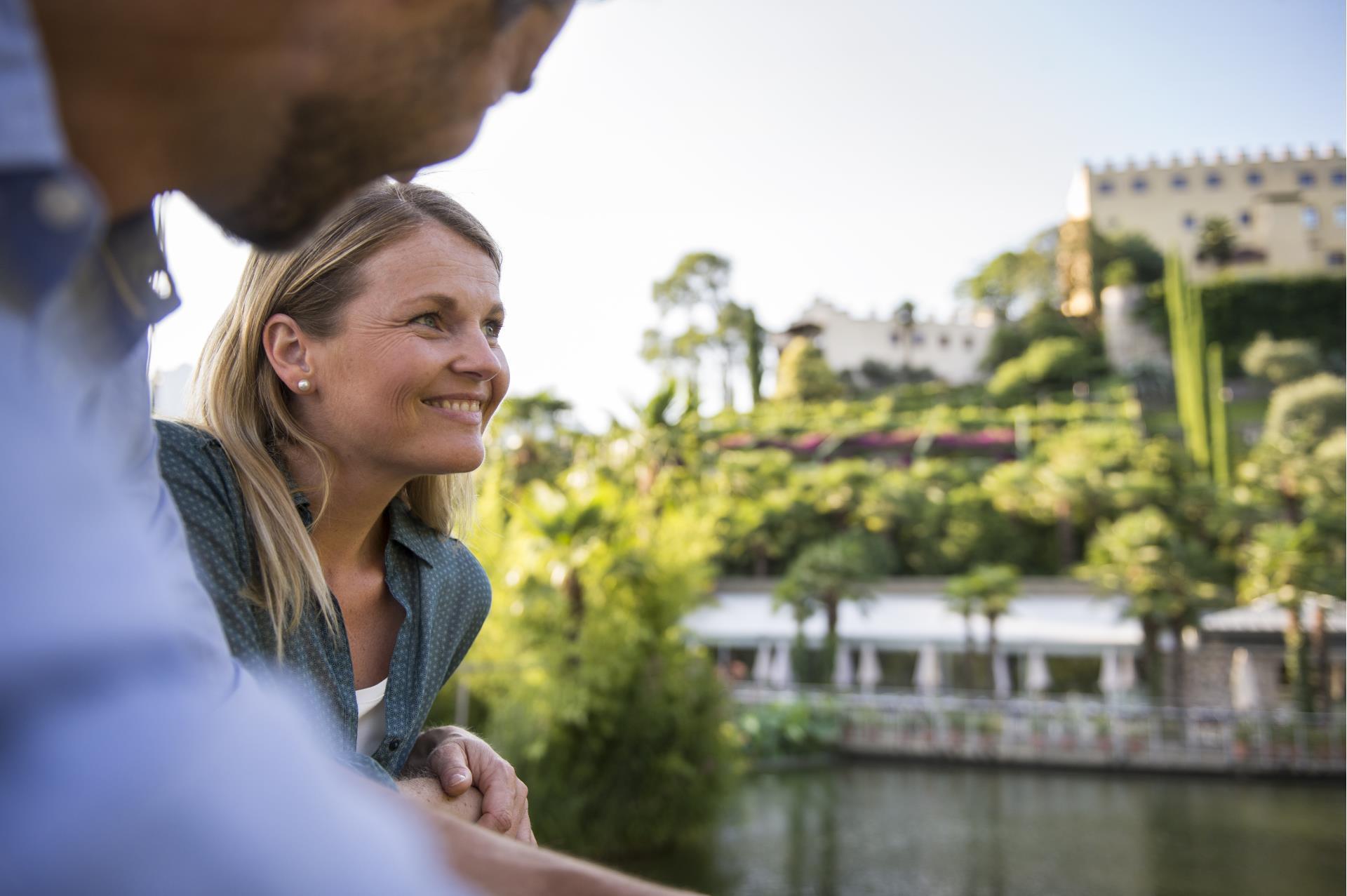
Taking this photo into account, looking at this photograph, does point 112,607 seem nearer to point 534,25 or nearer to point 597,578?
point 534,25

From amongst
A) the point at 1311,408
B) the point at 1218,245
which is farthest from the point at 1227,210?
the point at 1311,408

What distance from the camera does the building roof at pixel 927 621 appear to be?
70.1 ft

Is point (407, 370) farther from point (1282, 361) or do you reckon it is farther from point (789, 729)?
point (1282, 361)

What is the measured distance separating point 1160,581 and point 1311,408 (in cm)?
1223

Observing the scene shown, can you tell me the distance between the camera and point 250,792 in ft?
0.84

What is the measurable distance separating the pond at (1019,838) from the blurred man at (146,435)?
1011 cm

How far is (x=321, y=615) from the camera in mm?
852

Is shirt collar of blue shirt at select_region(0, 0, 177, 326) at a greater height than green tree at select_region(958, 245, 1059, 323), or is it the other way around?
green tree at select_region(958, 245, 1059, 323)

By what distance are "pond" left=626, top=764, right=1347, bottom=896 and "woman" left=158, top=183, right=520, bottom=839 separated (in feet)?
31.1

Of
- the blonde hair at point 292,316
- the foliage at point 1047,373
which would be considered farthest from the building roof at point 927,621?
the blonde hair at point 292,316

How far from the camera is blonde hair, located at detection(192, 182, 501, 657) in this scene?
83cm

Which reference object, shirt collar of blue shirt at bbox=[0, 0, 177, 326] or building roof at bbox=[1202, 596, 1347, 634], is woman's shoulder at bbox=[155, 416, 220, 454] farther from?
building roof at bbox=[1202, 596, 1347, 634]

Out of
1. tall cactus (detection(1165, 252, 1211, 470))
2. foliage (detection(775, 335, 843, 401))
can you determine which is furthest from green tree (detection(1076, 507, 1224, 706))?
foliage (detection(775, 335, 843, 401))

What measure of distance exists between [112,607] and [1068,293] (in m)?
50.3
